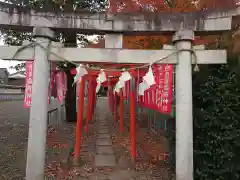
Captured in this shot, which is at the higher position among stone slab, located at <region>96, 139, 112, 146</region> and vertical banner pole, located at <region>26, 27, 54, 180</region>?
vertical banner pole, located at <region>26, 27, 54, 180</region>

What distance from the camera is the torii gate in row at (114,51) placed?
4738 mm

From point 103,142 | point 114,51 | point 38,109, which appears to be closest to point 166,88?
point 114,51

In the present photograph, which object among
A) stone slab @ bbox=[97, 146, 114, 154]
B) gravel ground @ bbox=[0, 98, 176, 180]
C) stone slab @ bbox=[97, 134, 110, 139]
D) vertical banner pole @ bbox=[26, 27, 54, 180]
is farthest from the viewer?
stone slab @ bbox=[97, 134, 110, 139]

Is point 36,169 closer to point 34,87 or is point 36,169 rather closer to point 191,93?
point 34,87

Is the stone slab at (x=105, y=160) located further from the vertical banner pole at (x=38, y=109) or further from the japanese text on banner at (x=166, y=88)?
the japanese text on banner at (x=166, y=88)

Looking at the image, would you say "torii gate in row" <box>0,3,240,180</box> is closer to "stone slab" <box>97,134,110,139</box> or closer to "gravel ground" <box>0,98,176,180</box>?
"gravel ground" <box>0,98,176,180</box>

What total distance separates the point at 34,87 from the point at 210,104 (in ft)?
11.9

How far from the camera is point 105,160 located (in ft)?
23.8

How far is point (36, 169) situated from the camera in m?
4.71

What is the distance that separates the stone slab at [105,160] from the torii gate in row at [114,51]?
2.40m

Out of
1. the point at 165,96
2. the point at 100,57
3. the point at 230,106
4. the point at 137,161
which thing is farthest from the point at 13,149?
the point at 230,106

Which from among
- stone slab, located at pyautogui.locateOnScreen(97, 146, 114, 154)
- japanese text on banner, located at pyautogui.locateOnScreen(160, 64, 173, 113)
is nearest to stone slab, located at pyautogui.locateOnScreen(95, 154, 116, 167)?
stone slab, located at pyautogui.locateOnScreen(97, 146, 114, 154)

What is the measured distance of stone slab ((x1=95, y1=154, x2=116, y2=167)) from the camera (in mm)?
6859

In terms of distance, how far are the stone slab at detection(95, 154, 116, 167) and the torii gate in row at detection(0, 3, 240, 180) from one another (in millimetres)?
2395
